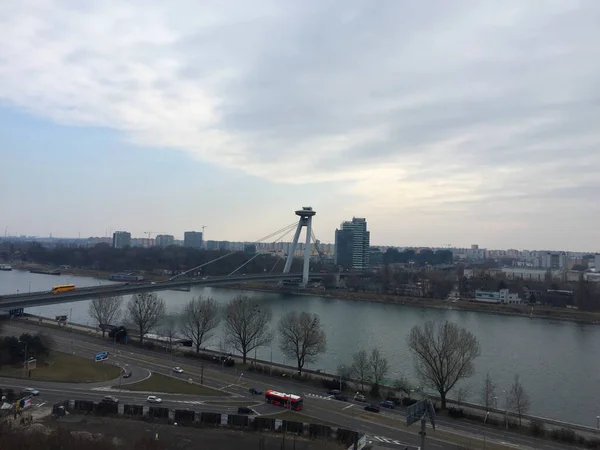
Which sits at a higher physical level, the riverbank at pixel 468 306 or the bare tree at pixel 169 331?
the riverbank at pixel 468 306

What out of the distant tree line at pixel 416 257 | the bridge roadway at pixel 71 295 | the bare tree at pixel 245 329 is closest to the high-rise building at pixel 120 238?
the distant tree line at pixel 416 257

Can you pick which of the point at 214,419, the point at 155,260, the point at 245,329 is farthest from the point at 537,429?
the point at 155,260

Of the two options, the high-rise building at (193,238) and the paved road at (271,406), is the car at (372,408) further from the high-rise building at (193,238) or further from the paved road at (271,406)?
the high-rise building at (193,238)

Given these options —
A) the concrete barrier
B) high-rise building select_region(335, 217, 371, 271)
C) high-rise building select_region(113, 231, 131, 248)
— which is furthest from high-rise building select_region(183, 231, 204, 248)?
the concrete barrier

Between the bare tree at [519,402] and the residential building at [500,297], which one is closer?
the bare tree at [519,402]

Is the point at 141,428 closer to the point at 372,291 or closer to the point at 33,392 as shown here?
the point at 33,392

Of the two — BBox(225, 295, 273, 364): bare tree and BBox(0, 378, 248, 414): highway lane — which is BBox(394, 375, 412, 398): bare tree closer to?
BBox(0, 378, 248, 414): highway lane

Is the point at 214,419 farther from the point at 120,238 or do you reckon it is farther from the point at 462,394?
the point at 120,238
